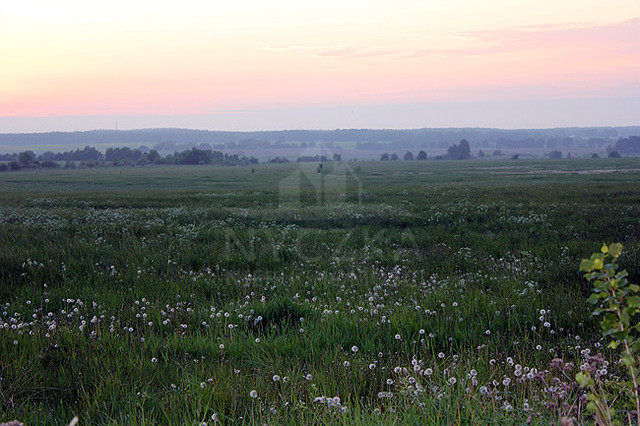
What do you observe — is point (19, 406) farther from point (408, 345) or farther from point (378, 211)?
point (378, 211)


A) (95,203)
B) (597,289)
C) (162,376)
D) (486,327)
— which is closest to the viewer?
(597,289)

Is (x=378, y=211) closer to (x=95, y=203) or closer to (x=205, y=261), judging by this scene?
(x=205, y=261)

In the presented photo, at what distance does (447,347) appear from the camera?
5559mm

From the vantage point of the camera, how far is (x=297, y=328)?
21.2ft

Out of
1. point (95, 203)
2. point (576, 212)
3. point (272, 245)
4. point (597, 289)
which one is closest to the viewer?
point (597, 289)

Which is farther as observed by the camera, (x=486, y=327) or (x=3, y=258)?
(x=3, y=258)

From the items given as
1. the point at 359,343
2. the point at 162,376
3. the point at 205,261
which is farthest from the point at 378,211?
the point at 162,376

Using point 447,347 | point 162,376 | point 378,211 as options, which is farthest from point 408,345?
point 378,211

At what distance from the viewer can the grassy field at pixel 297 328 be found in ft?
13.2

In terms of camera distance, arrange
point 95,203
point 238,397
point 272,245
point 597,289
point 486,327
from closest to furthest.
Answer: point 597,289 < point 238,397 < point 486,327 < point 272,245 < point 95,203

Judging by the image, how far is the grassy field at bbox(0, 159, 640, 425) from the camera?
4.03 meters

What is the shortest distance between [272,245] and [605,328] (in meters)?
10.0

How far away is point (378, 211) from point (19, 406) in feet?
54.9

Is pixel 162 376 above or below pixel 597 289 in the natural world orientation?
below
